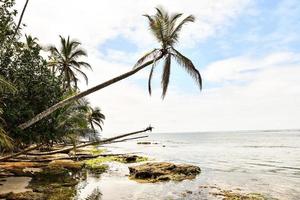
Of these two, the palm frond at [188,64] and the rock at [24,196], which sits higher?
the palm frond at [188,64]

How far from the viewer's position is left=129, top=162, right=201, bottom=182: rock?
26595 mm

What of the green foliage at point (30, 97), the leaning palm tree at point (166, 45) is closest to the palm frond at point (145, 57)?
the leaning palm tree at point (166, 45)

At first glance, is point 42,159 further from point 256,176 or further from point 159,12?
point 256,176

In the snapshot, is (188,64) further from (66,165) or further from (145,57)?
(66,165)

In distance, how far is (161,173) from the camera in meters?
27.5

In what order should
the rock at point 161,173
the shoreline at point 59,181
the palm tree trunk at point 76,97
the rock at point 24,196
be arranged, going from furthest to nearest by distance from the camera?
the rock at point 161,173, the shoreline at point 59,181, the palm tree trunk at point 76,97, the rock at point 24,196

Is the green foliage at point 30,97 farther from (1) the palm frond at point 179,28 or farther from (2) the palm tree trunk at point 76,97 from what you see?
(1) the palm frond at point 179,28

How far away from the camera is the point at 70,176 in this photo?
2664 centimetres

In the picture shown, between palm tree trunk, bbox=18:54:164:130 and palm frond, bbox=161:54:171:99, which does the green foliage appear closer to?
palm tree trunk, bbox=18:54:164:130

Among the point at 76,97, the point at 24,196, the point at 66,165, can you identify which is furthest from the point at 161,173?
the point at 24,196

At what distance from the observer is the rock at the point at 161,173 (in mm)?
26595

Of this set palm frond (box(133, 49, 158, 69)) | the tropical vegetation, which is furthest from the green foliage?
palm frond (box(133, 49, 158, 69))

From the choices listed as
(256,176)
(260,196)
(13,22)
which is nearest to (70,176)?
(13,22)

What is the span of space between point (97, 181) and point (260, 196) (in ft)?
38.9
